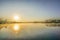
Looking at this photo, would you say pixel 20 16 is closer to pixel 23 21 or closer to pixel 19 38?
pixel 23 21

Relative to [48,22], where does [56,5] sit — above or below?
above

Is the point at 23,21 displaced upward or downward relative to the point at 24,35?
upward

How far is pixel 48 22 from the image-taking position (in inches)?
58.8

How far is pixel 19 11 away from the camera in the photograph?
59.1 inches

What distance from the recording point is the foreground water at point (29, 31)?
147 centimetres

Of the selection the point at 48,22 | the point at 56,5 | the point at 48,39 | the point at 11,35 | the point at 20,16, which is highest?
the point at 56,5

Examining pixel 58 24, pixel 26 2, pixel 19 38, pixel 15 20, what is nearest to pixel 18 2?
pixel 26 2

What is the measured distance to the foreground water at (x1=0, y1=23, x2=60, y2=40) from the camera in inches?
57.7

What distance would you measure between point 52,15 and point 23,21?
1.35ft

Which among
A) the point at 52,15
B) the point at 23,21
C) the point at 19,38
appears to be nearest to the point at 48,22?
the point at 52,15

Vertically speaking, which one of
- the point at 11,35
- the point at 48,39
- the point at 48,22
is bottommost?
the point at 48,39

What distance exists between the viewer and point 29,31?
1.49 m

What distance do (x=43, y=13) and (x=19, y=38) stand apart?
48 cm

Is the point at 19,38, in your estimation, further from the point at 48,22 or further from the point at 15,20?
the point at 48,22
